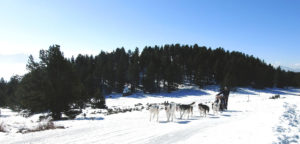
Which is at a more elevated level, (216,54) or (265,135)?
(216,54)

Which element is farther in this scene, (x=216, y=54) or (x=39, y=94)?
(x=216, y=54)

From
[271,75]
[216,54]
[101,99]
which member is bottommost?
[101,99]

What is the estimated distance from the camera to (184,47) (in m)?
81.3

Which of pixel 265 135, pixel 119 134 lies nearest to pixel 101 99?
pixel 119 134

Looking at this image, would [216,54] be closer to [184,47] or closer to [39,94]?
[184,47]

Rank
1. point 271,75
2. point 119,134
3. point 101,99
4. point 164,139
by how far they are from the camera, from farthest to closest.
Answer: point 271,75
point 101,99
point 119,134
point 164,139

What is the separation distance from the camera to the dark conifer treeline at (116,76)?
18.0 metres

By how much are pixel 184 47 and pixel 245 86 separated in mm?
27262

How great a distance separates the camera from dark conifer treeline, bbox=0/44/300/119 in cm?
1802

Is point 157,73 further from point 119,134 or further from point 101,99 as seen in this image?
point 119,134

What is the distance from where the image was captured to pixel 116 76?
2515 inches

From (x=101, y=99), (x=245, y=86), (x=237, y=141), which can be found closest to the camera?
(x=237, y=141)

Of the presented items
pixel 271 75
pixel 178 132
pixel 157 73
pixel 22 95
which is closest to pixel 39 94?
pixel 22 95

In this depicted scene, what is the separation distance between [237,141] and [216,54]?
72446 millimetres
